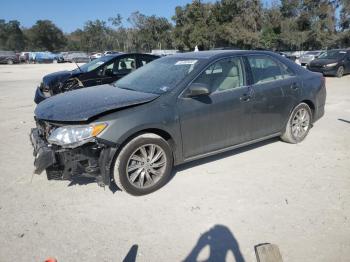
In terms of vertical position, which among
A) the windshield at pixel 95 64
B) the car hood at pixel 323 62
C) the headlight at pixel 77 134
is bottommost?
the headlight at pixel 77 134

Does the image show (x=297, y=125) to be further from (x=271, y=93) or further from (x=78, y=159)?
(x=78, y=159)

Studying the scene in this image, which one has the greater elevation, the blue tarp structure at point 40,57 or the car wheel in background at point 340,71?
the blue tarp structure at point 40,57

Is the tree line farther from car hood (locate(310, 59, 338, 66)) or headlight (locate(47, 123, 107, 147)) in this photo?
headlight (locate(47, 123, 107, 147))

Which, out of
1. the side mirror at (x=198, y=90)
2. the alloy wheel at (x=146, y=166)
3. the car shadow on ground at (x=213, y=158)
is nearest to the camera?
the alloy wheel at (x=146, y=166)

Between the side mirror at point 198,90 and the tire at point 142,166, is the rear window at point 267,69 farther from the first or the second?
the tire at point 142,166

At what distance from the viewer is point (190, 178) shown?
4.71 m

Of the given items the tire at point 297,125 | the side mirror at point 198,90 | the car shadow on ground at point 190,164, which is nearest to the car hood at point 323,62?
the tire at point 297,125

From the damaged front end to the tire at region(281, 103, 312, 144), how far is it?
329 centimetres

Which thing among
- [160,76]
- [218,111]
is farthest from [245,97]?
[160,76]

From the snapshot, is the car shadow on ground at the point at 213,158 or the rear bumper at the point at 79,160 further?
the car shadow on ground at the point at 213,158

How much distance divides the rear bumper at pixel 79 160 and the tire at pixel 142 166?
14 centimetres

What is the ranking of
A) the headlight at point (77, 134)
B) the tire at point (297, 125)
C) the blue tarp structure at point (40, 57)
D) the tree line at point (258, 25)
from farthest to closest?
the tree line at point (258, 25) < the blue tarp structure at point (40, 57) < the tire at point (297, 125) < the headlight at point (77, 134)

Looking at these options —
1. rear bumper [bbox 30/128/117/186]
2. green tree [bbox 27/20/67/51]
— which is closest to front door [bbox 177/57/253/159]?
rear bumper [bbox 30/128/117/186]

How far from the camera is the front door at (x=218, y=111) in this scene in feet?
14.7
